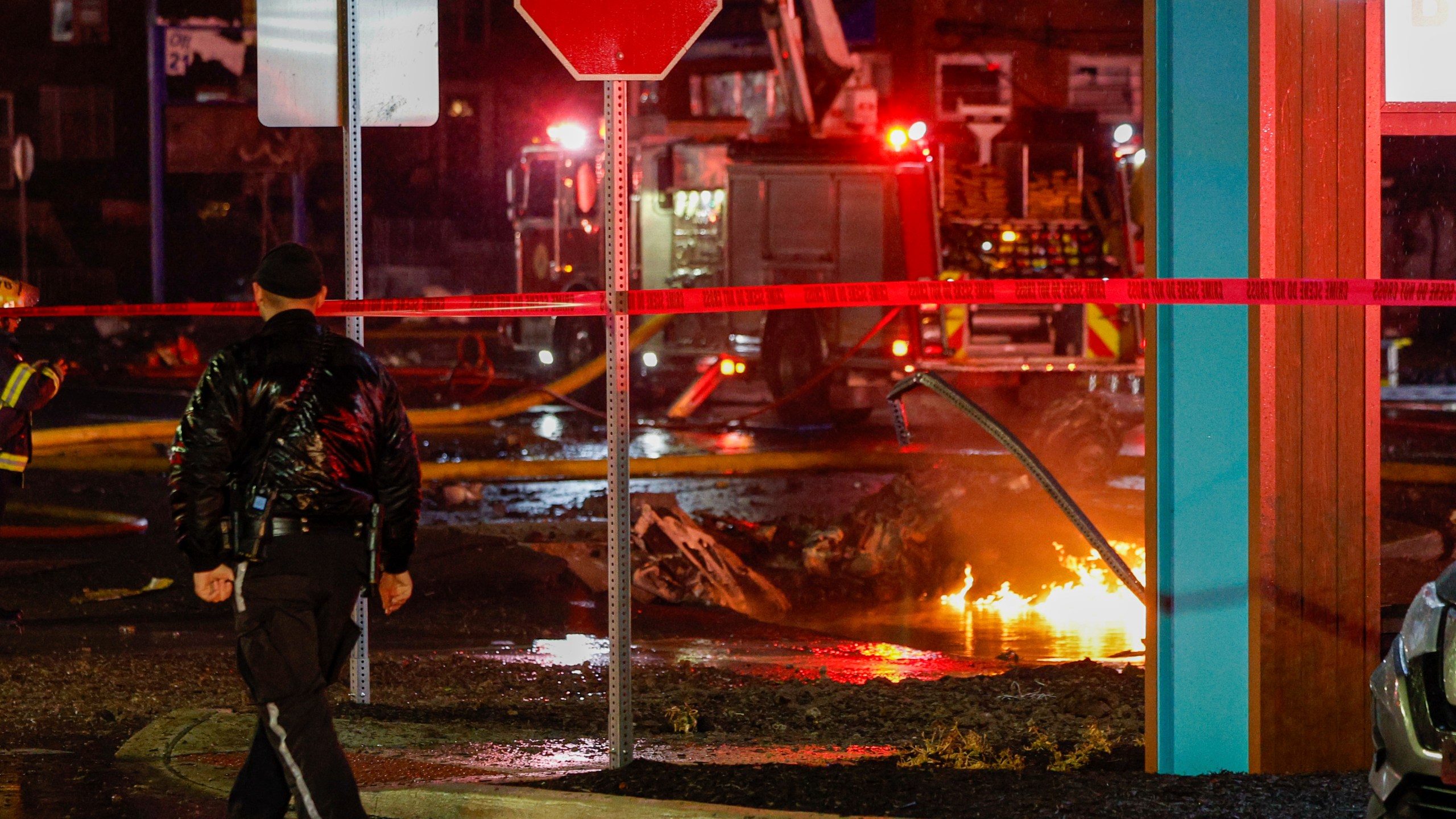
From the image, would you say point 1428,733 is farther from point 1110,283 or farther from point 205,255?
point 205,255

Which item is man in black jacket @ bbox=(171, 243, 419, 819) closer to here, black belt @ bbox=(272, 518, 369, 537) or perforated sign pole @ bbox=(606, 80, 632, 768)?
black belt @ bbox=(272, 518, 369, 537)

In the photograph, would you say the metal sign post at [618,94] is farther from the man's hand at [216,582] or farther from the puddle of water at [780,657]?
the puddle of water at [780,657]

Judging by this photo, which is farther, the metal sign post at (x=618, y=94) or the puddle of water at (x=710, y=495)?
the puddle of water at (x=710, y=495)

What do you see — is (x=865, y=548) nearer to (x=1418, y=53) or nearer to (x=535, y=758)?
(x=535, y=758)

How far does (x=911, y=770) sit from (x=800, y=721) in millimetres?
1076

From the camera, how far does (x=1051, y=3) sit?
29156 mm

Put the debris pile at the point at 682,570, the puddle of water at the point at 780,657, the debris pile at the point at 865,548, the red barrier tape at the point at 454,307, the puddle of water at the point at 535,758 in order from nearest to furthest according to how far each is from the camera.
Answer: the puddle of water at the point at 535,758 < the red barrier tape at the point at 454,307 < the puddle of water at the point at 780,657 < the debris pile at the point at 682,570 < the debris pile at the point at 865,548

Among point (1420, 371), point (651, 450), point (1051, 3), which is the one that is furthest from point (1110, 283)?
point (1051, 3)

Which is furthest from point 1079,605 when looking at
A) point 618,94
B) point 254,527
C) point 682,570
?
point 254,527

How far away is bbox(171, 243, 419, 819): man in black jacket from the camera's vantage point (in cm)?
374

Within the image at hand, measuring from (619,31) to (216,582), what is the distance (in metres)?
2.05

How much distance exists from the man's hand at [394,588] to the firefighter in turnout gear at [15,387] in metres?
3.68

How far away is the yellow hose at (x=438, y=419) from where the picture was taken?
41.9ft

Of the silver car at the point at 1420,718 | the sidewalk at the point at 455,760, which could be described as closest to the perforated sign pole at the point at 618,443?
the sidewalk at the point at 455,760
